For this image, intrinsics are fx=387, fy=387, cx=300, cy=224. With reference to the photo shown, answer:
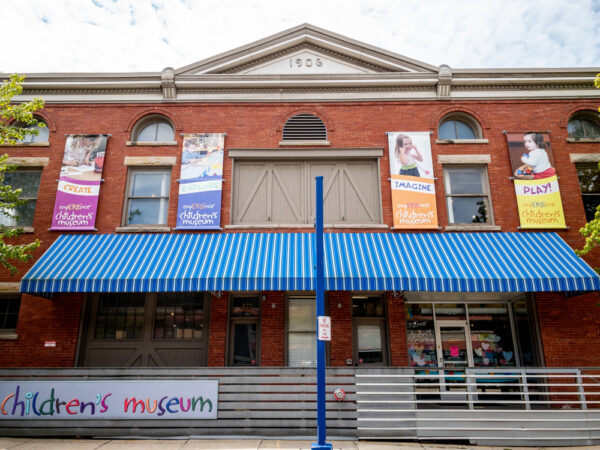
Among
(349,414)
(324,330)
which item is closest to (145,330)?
(349,414)

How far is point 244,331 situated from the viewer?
10.7 m

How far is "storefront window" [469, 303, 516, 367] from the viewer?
10.8 meters

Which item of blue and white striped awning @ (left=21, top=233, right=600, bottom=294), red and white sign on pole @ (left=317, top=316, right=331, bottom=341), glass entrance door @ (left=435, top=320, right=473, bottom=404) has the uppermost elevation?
blue and white striped awning @ (left=21, top=233, right=600, bottom=294)

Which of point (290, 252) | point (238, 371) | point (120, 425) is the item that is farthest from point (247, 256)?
point (120, 425)

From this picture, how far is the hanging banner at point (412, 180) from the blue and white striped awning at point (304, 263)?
1.92ft

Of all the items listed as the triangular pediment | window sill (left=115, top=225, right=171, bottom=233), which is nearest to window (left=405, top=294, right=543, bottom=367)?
window sill (left=115, top=225, right=171, bottom=233)

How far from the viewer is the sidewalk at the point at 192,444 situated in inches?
292

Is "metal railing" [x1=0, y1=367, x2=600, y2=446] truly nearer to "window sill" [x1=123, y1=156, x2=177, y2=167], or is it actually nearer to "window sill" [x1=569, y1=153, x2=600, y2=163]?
"window sill" [x1=123, y1=156, x2=177, y2=167]

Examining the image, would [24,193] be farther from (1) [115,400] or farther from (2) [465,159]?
(2) [465,159]

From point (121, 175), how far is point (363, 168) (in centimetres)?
732

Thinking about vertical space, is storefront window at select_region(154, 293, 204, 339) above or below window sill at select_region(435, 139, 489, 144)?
below

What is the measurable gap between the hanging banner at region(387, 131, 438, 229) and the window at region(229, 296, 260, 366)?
4680mm

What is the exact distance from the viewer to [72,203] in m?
11.3

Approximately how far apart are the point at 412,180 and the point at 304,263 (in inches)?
171
